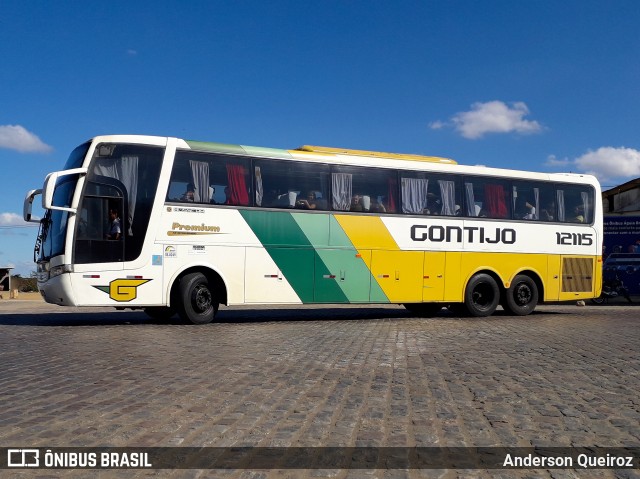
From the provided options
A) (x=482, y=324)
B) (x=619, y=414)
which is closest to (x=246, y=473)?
(x=619, y=414)

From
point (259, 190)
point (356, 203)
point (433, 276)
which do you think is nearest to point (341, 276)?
point (356, 203)

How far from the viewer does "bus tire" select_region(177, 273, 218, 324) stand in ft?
45.4

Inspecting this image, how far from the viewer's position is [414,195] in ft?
54.4

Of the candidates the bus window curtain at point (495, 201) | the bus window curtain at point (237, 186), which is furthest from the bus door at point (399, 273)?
the bus window curtain at point (237, 186)

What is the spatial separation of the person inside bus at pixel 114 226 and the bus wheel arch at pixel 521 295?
10004 millimetres

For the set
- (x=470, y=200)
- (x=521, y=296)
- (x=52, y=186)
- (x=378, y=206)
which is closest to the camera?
(x=52, y=186)

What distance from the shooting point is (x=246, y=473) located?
3799mm

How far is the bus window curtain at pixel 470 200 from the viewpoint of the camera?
→ 1730cm

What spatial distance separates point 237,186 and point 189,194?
1.06m

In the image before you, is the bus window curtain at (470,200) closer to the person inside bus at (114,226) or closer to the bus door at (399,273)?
the bus door at (399,273)

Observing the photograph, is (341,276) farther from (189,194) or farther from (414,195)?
(189,194)

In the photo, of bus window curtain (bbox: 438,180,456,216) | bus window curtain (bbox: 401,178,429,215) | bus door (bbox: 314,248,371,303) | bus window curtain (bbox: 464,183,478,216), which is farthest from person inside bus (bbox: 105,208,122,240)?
bus window curtain (bbox: 464,183,478,216)

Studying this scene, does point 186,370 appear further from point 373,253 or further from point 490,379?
point 373,253

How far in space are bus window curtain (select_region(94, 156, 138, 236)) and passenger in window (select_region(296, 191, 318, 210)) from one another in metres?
3.59
